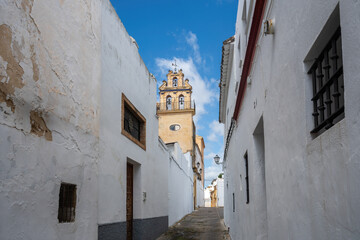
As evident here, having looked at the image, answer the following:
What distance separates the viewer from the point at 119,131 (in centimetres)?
773

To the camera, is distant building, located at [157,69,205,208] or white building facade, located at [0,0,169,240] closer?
white building facade, located at [0,0,169,240]

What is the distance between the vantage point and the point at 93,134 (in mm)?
6254

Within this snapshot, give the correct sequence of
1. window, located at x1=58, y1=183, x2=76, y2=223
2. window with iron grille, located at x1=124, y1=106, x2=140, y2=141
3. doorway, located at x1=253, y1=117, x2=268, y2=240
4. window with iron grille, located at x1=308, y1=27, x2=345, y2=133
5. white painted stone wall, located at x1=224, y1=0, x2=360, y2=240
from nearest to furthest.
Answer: white painted stone wall, located at x1=224, y1=0, x2=360, y2=240 < window with iron grille, located at x1=308, y1=27, x2=345, y2=133 < window, located at x1=58, y1=183, x2=76, y2=223 < doorway, located at x1=253, y1=117, x2=268, y2=240 < window with iron grille, located at x1=124, y1=106, x2=140, y2=141

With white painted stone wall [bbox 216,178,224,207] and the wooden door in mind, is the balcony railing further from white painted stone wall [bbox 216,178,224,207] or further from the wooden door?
the wooden door

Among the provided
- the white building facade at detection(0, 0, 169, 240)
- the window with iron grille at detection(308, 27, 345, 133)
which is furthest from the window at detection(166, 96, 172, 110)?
the window with iron grille at detection(308, 27, 345, 133)

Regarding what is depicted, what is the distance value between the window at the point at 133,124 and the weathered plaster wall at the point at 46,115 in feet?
6.28

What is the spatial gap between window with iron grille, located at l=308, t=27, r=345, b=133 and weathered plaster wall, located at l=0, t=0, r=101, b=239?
9.90ft

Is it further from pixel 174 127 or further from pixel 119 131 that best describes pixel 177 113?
pixel 119 131

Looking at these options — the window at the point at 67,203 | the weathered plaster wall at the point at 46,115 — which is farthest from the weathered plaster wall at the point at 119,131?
the window at the point at 67,203

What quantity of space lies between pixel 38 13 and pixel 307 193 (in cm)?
382

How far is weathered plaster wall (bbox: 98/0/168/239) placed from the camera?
22.5ft

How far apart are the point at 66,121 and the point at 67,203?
119 cm

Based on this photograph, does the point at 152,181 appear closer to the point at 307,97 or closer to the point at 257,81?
the point at 257,81

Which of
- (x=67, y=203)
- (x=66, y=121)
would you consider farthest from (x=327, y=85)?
(x=67, y=203)
